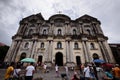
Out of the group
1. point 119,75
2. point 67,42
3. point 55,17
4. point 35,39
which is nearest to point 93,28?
point 67,42

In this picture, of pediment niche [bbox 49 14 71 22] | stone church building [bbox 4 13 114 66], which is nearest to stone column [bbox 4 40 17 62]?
stone church building [bbox 4 13 114 66]

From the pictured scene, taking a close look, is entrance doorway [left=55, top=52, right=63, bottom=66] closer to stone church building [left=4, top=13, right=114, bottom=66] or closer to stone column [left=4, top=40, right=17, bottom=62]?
stone church building [left=4, top=13, right=114, bottom=66]

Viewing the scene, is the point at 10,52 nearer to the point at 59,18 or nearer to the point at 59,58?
the point at 59,58

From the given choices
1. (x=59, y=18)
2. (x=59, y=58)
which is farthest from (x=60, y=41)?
(x=59, y=18)

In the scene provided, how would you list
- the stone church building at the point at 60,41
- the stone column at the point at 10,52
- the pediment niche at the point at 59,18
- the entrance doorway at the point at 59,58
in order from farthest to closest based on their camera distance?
the pediment niche at the point at 59,18 < the entrance doorway at the point at 59,58 < the stone church building at the point at 60,41 < the stone column at the point at 10,52

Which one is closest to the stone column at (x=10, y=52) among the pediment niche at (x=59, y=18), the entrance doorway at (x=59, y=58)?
the entrance doorway at (x=59, y=58)

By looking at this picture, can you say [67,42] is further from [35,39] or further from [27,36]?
[27,36]

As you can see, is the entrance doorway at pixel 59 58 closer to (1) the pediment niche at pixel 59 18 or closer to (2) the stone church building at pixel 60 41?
(2) the stone church building at pixel 60 41

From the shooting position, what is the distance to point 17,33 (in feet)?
92.0

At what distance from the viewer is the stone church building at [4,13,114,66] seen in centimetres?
2448

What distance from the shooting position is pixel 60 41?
26750 mm

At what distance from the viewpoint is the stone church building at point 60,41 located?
24.5 metres

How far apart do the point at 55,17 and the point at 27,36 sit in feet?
32.6

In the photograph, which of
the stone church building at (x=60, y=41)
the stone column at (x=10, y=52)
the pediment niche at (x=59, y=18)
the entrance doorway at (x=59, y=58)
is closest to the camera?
the stone column at (x=10, y=52)
